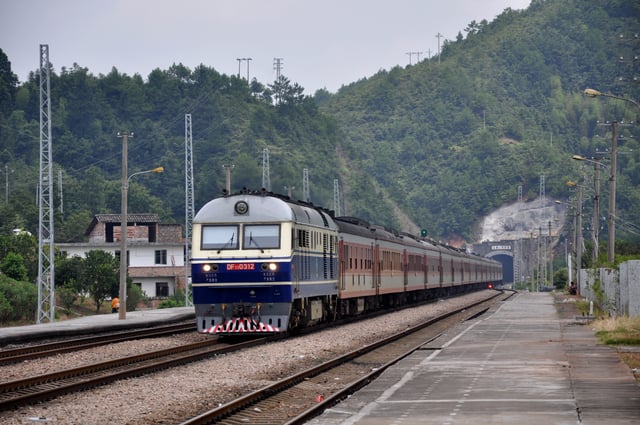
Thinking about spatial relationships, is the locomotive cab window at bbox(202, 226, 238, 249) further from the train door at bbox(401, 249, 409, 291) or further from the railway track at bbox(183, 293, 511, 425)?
the train door at bbox(401, 249, 409, 291)

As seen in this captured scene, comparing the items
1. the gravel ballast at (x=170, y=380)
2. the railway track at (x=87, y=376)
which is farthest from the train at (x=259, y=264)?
the railway track at (x=87, y=376)

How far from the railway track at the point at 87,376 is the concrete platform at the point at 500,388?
454cm

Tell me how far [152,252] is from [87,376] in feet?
261

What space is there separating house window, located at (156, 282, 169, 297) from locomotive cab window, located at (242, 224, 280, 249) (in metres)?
70.5

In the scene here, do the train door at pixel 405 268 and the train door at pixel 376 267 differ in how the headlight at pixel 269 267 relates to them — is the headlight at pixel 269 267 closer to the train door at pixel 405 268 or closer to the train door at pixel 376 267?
the train door at pixel 376 267

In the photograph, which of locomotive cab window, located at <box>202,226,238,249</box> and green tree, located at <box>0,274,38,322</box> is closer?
locomotive cab window, located at <box>202,226,238,249</box>

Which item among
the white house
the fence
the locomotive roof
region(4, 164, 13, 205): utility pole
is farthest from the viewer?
region(4, 164, 13, 205): utility pole

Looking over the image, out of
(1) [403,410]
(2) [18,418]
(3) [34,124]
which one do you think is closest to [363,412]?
(1) [403,410]

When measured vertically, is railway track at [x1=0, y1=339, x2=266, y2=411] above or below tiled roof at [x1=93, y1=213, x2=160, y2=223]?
below

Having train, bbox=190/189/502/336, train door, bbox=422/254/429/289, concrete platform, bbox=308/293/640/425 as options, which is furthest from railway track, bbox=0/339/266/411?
train door, bbox=422/254/429/289

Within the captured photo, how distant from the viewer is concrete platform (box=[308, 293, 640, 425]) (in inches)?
540

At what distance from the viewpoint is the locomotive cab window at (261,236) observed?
27.0 metres

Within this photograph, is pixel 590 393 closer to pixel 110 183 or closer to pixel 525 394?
pixel 525 394

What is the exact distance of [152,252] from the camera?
98.6m
